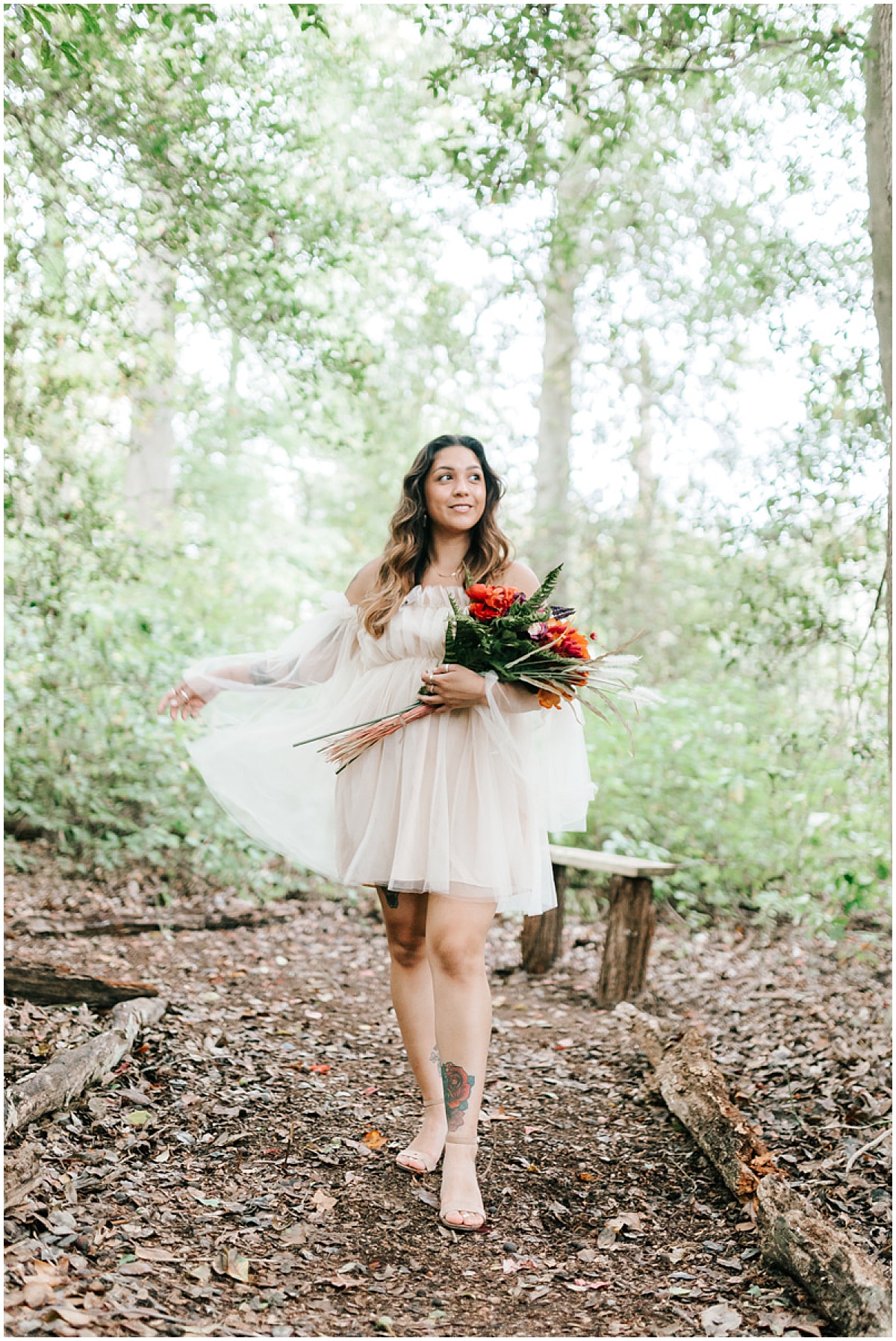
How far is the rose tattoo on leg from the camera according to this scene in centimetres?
288

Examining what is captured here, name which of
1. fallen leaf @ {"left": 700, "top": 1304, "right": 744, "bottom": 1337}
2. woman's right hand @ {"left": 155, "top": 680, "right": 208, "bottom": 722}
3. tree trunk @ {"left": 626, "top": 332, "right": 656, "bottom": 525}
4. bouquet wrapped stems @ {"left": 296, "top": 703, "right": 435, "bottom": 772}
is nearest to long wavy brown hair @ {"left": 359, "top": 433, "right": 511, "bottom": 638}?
bouquet wrapped stems @ {"left": 296, "top": 703, "right": 435, "bottom": 772}

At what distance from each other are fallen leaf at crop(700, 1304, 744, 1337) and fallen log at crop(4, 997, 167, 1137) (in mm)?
1945

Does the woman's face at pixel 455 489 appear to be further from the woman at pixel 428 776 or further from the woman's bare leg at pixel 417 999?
the woman's bare leg at pixel 417 999

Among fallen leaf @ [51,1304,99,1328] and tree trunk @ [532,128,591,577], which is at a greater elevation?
tree trunk @ [532,128,591,577]

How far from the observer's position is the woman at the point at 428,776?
116 inches

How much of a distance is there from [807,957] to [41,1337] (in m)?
5.30

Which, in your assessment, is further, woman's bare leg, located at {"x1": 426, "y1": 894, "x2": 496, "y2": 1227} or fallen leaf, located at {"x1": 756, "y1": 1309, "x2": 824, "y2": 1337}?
woman's bare leg, located at {"x1": 426, "y1": 894, "x2": 496, "y2": 1227}

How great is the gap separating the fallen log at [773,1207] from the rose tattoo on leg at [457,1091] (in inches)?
33.5

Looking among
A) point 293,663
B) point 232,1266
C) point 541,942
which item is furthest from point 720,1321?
point 541,942

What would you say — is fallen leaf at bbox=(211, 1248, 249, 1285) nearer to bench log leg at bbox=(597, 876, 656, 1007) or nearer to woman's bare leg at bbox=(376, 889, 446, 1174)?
woman's bare leg at bbox=(376, 889, 446, 1174)

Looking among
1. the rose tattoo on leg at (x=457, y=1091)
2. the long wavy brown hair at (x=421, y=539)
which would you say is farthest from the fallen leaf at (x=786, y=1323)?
the long wavy brown hair at (x=421, y=539)

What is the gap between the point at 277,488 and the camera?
1326cm

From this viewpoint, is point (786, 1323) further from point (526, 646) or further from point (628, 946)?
point (628, 946)

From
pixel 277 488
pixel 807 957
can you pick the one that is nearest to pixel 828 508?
pixel 807 957
